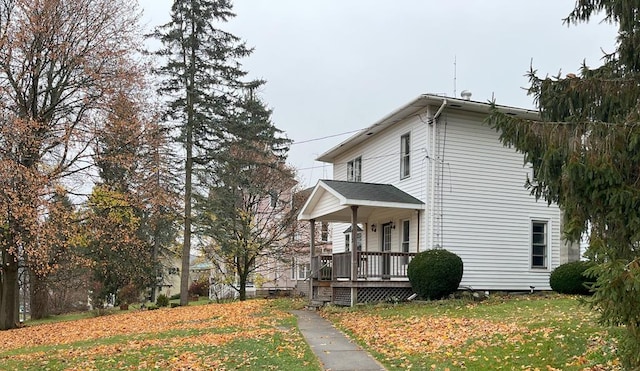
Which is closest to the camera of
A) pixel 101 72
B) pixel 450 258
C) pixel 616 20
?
pixel 616 20

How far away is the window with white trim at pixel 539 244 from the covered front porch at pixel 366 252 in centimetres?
408

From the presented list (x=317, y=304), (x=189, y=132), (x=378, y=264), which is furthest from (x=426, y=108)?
(x=189, y=132)

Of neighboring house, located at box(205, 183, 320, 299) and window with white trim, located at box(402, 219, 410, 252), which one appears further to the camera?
neighboring house, located at box(205, 183, 320, 299)

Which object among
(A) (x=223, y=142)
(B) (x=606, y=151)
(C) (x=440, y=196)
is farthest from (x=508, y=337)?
(A) (x=223, y=142)

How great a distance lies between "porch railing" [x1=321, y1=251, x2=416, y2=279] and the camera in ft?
58.2

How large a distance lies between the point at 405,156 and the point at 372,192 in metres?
2.01

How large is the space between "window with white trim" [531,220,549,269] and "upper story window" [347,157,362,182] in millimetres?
6964

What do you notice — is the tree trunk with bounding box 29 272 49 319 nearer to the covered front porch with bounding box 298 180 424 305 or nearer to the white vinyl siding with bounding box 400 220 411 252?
the covered front porch with bounding box 298 180 424 305

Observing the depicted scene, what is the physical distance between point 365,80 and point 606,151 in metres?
25.3

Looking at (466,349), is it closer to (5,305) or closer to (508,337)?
(508,337)

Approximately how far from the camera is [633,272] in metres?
4.93

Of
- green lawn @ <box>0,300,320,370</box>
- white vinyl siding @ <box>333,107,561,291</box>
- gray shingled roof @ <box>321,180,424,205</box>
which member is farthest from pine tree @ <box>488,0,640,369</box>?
white vinyl siding @ <box>333,107,561,291</box>

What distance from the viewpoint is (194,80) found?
26.0m

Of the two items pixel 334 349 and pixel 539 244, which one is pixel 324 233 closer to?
pixel 539 244
